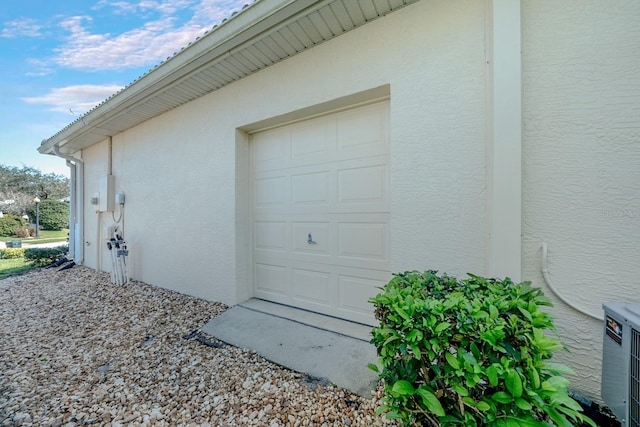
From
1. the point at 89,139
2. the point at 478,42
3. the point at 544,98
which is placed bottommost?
the point at 544,98

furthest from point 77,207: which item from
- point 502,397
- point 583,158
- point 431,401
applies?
point 583,158

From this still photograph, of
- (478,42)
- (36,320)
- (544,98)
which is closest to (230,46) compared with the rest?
(478,42)

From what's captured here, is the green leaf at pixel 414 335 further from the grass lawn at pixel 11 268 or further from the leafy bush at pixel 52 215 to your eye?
the leafy bush at pixel 52 215

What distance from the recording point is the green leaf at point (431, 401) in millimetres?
1030

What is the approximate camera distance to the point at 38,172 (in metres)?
25.1

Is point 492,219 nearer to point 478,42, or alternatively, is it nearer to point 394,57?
point 478,42

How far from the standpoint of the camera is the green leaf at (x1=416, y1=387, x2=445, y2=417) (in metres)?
1.03

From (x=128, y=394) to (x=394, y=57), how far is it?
3818mm

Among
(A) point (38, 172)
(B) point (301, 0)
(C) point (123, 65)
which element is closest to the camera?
(B) point (301, 0)

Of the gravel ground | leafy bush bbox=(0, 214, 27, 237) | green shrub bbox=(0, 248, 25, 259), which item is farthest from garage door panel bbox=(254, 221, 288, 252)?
leafy bush bbox=(0, 214, 27, 237)

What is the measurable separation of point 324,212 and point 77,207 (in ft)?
26.1

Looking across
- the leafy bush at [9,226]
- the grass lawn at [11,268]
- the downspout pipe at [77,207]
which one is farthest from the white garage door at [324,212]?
the leafy bush at [9,226]

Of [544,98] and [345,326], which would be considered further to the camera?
[345,326]

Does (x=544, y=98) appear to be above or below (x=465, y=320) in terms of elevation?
above
